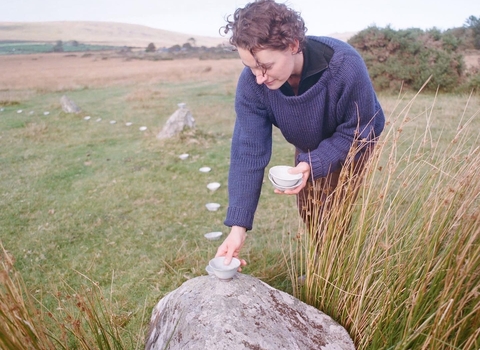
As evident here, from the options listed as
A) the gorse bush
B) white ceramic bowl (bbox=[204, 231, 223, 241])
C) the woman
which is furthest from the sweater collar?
the gorse bush

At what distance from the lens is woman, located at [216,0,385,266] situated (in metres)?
1.83

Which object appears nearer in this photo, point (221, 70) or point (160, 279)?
point (160, 279)

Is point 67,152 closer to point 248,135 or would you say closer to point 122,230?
point 122,230

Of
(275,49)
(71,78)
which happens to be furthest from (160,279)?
(71,78)

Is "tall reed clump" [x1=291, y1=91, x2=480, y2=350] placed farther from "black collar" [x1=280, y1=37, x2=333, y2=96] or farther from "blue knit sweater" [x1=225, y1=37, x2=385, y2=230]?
"black collar" [x1=280, y1=37, x2=333, y2=96]

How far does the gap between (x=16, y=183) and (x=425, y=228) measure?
562 centimetres

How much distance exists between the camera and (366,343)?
1708 millimetres

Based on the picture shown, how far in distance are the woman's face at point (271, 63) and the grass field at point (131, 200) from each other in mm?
574

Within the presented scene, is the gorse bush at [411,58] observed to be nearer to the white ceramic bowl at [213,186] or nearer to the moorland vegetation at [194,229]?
the moorland vegetation at [194,229]

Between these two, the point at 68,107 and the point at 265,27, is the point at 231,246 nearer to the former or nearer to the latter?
the point at 265,27

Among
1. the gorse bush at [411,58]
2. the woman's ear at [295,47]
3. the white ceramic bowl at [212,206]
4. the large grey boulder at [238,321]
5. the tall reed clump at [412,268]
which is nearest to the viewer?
the tall reed clump at [412,268]

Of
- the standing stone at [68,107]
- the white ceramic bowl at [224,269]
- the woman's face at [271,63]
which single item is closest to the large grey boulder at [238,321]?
the white ceramic bowl at [224,269]

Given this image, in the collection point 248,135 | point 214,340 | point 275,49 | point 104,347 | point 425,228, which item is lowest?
point 104,347

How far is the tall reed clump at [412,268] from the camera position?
1.41 metres
